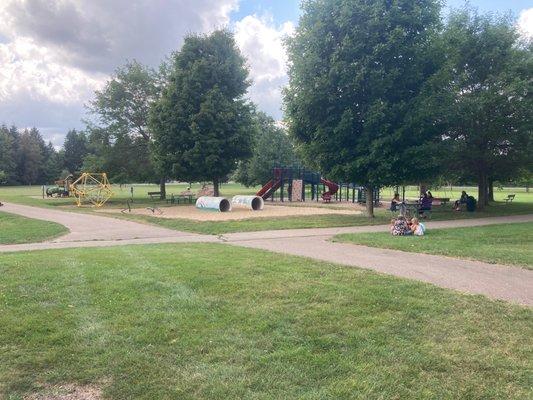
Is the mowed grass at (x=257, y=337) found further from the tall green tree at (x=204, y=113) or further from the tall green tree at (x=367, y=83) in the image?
the tall green tree at (x=204, y=113)

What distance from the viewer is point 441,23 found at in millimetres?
20641

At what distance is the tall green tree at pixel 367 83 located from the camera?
19219mm

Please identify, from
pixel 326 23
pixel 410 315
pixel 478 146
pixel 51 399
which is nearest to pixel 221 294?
pixel 410 315

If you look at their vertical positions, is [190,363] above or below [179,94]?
below

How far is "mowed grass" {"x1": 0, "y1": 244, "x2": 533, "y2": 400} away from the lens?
4062 millimetres

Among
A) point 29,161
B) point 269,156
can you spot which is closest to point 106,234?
point 269,156

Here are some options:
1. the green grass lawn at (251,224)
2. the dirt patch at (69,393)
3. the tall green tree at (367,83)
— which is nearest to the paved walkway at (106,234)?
the green grass lawn at (251,224)

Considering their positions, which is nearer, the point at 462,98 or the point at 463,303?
A: the point at 463,303

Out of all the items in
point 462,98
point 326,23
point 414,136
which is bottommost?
point 414,136

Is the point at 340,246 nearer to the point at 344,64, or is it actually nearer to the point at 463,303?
the point at 463,303

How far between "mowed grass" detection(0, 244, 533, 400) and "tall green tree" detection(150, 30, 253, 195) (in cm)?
2418

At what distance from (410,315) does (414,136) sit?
15.7 metres

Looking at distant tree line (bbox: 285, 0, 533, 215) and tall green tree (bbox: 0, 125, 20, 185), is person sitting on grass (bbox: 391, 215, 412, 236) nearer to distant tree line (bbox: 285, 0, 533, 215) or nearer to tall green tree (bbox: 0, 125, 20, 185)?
distant tree line (bbox: 285, 0, 533, 215)

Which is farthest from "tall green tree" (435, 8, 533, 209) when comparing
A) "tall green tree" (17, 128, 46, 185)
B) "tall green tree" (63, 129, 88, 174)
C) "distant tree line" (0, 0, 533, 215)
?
"tall green tree" (17, 128, 46, 185)
